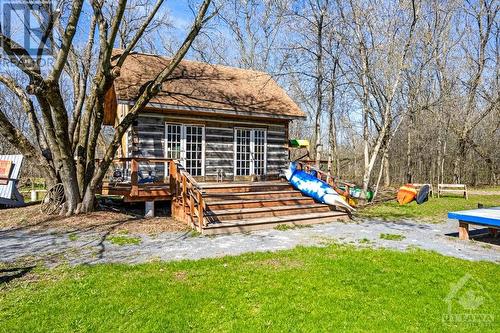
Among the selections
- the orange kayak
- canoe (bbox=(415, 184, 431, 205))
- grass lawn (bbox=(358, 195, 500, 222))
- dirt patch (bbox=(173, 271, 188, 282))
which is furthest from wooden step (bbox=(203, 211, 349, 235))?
canoe (bbox=(415, 184, 431, 205))

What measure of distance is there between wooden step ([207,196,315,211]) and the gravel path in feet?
4.47

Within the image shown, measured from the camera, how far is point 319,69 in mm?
14445

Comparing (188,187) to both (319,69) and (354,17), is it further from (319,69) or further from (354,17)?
(354,17)

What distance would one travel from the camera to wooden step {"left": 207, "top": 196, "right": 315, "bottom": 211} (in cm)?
921

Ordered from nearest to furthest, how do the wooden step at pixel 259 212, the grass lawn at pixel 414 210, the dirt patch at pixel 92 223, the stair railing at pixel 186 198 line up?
the stair railing at pixel 186 198
the dirt patch at pixel 92 223
the wooden step at pixel 259 212
the grass lawn at pixel 414 210

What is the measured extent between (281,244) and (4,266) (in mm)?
4774

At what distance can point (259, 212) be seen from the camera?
368 inches

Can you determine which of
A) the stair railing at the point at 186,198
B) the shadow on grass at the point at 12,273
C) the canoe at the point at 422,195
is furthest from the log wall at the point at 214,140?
the shadow on grass at the point at 12,273

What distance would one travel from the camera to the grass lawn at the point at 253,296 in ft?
11.6

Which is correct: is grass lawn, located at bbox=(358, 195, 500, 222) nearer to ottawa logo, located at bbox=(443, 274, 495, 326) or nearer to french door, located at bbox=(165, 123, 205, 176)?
french door, located at bbox=(165, 123, 205, 176)

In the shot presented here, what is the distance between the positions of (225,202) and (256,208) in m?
0.91

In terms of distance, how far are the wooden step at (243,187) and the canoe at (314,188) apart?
331 millimetres

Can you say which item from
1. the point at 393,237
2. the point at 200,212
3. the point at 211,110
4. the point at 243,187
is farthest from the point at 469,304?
the point at 211,110

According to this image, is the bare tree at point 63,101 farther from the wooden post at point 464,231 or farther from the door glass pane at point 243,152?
the wooden post at point 464,231
